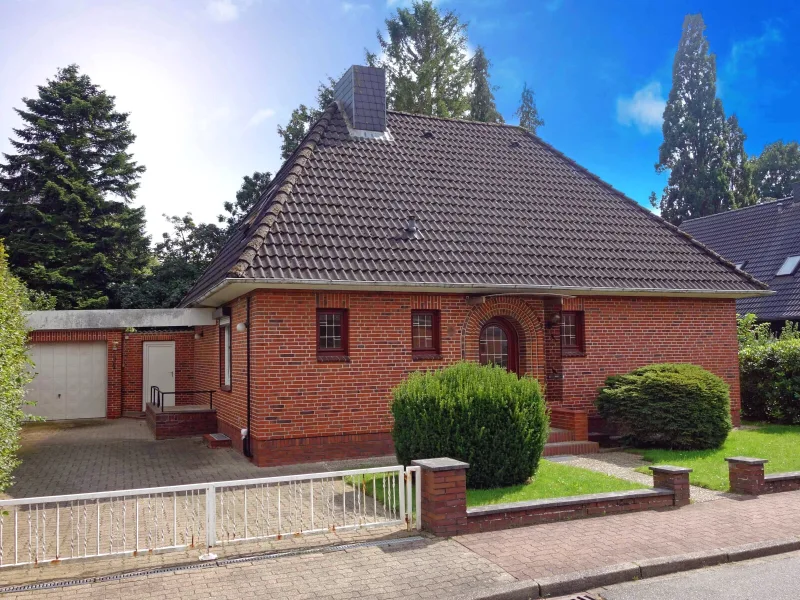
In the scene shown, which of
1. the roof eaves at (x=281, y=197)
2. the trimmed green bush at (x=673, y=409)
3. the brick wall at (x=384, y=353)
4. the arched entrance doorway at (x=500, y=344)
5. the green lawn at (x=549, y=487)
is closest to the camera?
the green lawn at (x=549, y=487)

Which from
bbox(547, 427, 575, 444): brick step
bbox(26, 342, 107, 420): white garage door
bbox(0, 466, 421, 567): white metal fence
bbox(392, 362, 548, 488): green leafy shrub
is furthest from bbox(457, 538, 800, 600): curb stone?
bbox(26, 342, 107, 420): white garage door

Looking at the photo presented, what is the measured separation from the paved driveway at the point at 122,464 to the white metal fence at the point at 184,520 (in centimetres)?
154

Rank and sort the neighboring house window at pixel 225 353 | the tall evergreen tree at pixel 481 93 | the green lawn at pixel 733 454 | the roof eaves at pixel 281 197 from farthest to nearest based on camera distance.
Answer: the tall evergreen tree at pixel 481 93, the neighboring house window at pixel 225 353, the roof eaves at pixel 281 197, the green lawn at pixel 733 454

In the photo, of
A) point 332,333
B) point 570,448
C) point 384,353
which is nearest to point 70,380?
point 332,333

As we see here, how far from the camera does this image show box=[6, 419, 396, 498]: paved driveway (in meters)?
10.8

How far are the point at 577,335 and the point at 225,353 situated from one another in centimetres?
799

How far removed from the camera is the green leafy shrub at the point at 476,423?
9.36m

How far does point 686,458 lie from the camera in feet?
39.3

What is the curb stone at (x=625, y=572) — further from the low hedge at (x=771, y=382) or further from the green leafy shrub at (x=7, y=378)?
the low hedge at (x=771, y=382)

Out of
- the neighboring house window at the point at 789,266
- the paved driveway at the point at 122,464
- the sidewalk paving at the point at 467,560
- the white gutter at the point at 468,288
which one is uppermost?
the neighboring house window at the point at 789,266

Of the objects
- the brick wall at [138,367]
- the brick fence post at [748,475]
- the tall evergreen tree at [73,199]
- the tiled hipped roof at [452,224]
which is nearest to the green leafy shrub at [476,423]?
the brick fence post at [748,475]

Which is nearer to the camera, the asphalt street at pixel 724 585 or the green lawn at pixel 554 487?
the asphalt street at pixel 724 585

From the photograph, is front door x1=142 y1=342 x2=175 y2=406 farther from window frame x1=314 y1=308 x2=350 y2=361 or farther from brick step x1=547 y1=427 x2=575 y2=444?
brick step x1=547 y1=427 x2=575 y2=444

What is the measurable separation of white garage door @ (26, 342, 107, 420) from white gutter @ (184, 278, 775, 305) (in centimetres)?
801
